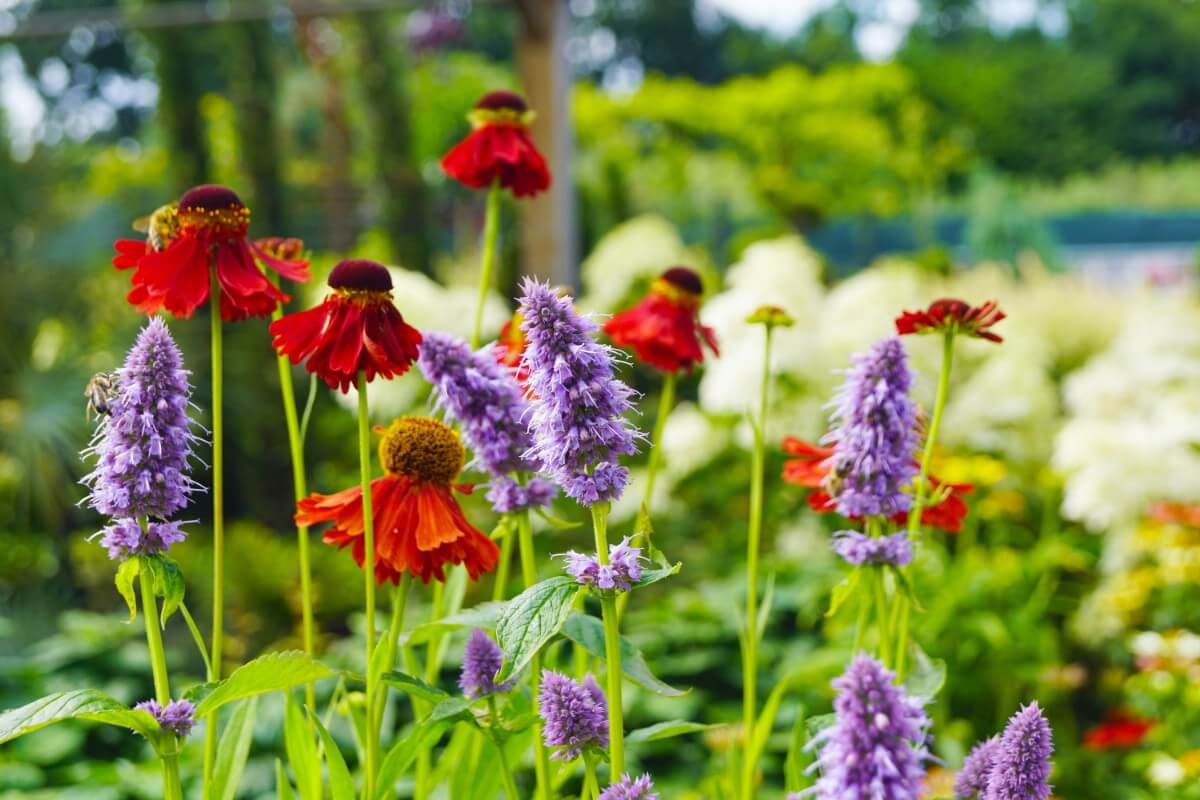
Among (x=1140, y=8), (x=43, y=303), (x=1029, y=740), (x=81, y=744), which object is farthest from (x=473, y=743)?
(x=1140, y=8)

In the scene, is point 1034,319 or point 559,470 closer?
point 559,470

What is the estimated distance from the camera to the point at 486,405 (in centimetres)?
106

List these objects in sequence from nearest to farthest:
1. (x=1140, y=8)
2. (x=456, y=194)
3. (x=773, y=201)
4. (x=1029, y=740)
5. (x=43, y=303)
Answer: (x=1029, y=740)
(x=43, y=303)
(x=456, y=194)
(x=773, y=201)
(x=1140, y=8)

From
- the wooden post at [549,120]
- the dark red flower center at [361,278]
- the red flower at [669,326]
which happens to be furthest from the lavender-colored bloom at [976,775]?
the wooden post at [549,120]

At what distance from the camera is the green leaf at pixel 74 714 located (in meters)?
0.85

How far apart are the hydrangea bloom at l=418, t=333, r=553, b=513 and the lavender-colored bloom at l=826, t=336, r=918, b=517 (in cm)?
27

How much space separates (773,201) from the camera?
16094 millimetres

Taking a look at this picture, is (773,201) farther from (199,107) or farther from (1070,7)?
(1070,7)

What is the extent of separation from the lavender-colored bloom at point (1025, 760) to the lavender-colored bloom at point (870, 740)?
7.0 inches

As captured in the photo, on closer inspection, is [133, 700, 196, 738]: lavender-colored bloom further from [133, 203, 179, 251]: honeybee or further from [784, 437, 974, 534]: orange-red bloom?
[784, 437, 974, 534]: orange-red bloom

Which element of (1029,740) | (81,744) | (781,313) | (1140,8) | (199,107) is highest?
(1140,8)

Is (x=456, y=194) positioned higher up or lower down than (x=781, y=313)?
higher up

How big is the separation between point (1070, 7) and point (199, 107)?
30.4 metres

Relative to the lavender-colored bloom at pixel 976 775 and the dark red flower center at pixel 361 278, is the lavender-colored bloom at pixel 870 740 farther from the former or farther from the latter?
the dark red flower center at pixel 361 278
